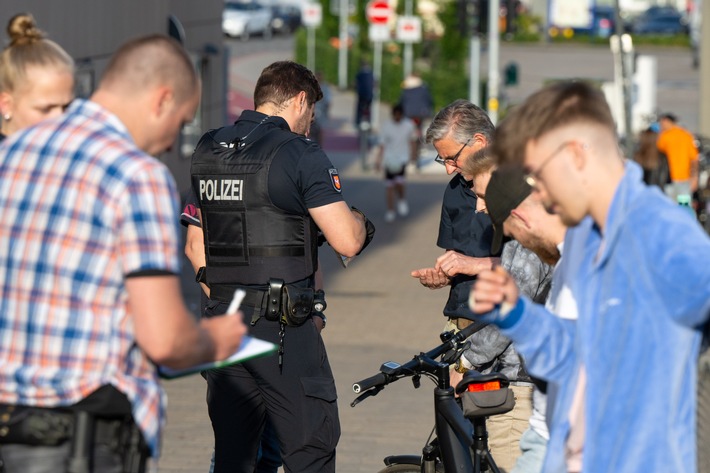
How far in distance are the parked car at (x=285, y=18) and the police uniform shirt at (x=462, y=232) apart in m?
53.3

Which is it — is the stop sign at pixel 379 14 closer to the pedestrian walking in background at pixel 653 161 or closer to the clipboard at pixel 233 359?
the pedestrian walking in background at pixel 653 161

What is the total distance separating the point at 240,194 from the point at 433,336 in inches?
261

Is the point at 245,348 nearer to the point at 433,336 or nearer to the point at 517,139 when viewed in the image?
the point at 517,139

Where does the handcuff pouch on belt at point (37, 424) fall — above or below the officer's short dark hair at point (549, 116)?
below

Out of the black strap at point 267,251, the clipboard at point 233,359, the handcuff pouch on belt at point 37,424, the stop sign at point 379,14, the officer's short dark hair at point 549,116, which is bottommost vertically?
the stop sign at point 379,14

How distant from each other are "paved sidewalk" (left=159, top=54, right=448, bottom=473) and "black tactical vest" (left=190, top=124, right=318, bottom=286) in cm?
241

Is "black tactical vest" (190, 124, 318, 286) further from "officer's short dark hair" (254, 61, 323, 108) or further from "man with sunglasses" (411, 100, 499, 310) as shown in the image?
"man with sunglasses" (411, 100, 499, 310)

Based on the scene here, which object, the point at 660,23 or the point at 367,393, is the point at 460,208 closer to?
the point at 367,393

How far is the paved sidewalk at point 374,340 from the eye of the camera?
8.23 meters

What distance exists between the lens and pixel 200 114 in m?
22.2

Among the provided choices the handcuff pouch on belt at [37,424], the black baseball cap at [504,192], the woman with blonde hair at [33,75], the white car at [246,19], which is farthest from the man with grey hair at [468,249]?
the white car at [246,19]

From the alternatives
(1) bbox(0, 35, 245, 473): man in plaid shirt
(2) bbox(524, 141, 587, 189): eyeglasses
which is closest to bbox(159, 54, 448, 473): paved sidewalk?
(1) bbox(0, 35, 245, 473): man in plaid shirt

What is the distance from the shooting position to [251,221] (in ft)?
18.0

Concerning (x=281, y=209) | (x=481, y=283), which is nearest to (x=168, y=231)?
(x=481, y=283)
